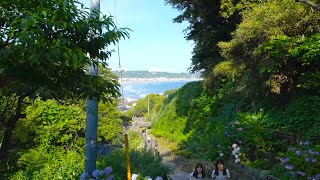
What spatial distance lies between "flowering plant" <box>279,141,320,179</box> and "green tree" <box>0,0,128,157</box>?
4916 millimetres

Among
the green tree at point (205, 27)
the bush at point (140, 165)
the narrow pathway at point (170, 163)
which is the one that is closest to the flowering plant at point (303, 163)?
the bush at point (140, 165)

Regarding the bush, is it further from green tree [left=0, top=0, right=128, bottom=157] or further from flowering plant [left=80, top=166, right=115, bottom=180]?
green tree [left=0, top=0, right=128, bottom=157]

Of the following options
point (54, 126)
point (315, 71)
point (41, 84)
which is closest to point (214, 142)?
point (315, 71)

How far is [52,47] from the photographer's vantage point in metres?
2.88

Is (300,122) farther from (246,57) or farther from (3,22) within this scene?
(3,22)

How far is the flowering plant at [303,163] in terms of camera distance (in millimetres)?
7195

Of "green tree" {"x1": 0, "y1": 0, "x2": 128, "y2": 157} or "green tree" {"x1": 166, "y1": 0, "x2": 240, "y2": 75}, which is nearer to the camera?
"green tree" {"x1": 0, "y1": 0, "x2": 128, "y2": 157}

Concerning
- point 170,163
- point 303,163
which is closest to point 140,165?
point 303,163

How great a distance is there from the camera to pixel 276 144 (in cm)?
1069

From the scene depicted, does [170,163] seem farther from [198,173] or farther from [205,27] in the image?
[198,173]

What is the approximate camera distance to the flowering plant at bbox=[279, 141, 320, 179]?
23.6 feet

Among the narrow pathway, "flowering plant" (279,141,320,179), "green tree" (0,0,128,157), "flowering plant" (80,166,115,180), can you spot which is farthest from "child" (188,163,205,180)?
"green tree" (0,0,128,157)

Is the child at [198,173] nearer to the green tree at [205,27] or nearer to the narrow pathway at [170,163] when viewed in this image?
the narrow pathway at [170,163]

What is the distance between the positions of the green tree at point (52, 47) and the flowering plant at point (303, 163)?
4.92 meters
